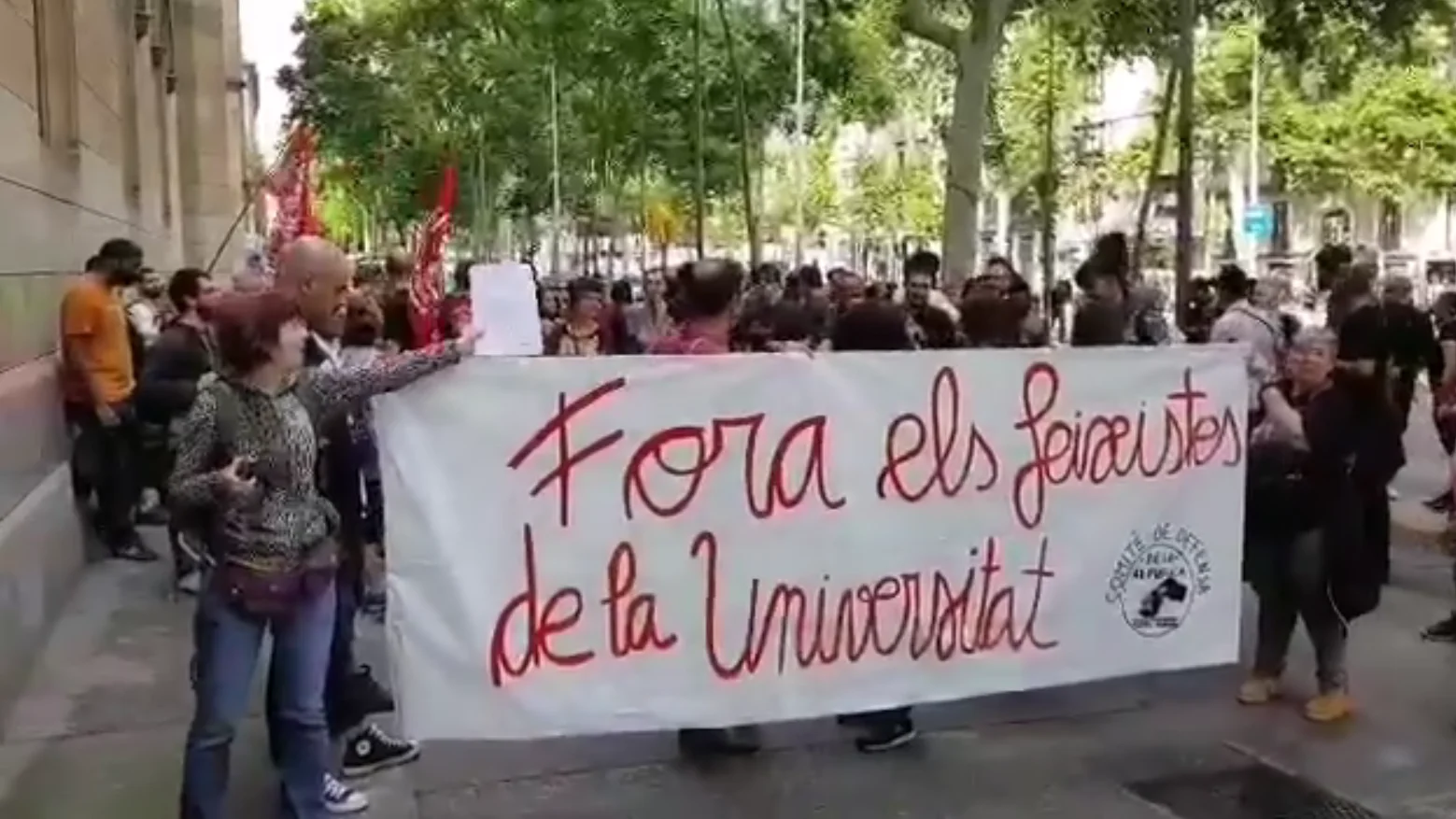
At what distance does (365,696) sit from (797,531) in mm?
1536

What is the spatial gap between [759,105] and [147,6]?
12.2 meters

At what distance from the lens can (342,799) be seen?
5.38 metres

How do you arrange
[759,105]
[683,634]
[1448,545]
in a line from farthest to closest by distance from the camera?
[759,105] < [1448,545] < [683,634]

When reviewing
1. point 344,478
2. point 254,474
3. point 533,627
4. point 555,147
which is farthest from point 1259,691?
point 555,147

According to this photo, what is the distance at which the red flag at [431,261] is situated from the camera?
547 cm

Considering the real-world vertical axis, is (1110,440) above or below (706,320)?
below

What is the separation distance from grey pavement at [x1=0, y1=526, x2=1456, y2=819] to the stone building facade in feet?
2.04

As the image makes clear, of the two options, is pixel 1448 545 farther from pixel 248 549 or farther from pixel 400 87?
pixel 400 87

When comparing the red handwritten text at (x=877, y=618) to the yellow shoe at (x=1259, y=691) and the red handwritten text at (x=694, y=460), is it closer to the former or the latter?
the red handwritten text at (x=694, y=460)

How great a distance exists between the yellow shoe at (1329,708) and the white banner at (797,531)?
0.52 m

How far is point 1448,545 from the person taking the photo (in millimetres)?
8188

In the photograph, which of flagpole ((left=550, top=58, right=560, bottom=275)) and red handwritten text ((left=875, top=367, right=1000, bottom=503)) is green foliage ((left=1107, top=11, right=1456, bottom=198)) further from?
red handwritten text ((left=875, top=367, right=1000, bottom=503))

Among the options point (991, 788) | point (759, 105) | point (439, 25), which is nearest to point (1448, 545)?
point (991, 788)

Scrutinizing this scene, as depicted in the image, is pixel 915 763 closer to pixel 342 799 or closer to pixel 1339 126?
pixel 342 799
